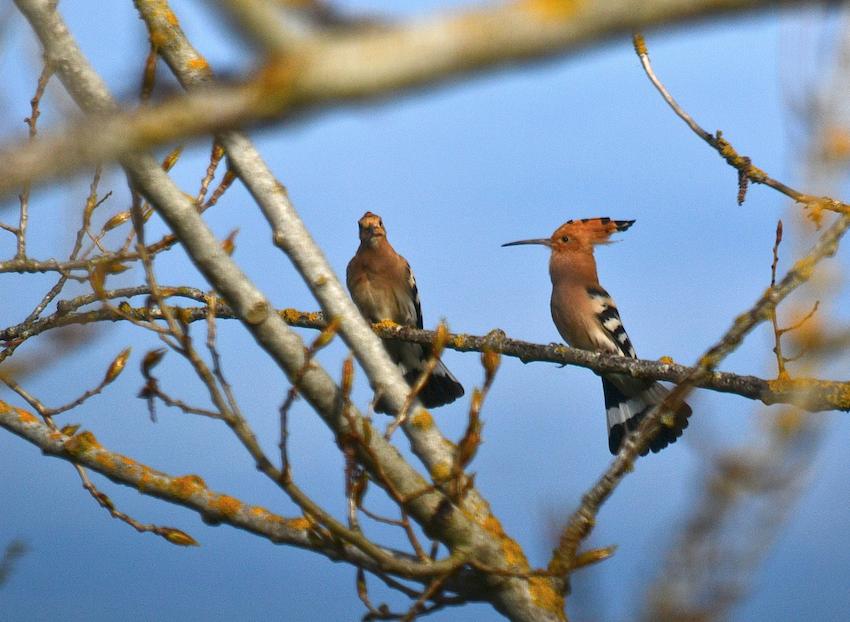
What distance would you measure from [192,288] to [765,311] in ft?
10.2

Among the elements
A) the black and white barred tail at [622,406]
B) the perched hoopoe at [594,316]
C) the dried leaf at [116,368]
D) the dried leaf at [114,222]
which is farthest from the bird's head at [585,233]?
the dried leaf at [116,368]

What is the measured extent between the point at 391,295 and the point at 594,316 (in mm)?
1537

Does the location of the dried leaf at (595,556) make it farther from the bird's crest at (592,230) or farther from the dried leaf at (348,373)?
the bird's crest at (592,230)

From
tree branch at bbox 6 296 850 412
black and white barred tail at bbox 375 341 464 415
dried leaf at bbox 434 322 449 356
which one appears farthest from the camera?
black and white barred tail at bbox 375 341 464 415

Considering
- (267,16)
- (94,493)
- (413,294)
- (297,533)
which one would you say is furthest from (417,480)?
(413,294)

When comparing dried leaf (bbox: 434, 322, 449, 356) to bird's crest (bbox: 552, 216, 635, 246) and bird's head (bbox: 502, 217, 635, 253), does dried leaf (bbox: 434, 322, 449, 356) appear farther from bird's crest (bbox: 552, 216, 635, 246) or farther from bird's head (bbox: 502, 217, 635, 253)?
bird's crest (bbox: 552, 216, 635, 246)

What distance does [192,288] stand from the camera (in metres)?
4.97

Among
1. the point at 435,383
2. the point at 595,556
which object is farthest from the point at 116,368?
the point at 435,383

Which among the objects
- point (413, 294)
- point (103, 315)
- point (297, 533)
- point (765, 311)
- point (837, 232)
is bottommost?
point (297, 533)

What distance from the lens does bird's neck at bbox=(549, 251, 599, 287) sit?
320 inches

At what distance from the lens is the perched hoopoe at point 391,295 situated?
295 inches

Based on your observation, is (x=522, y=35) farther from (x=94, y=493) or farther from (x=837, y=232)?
(x=94, y=493)

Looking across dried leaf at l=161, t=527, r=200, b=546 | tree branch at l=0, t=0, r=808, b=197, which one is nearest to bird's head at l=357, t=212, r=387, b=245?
dried leaf at l=161, t=527, r=200, b=546

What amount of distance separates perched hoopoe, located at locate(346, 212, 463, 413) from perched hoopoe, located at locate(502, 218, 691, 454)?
0.97 m
